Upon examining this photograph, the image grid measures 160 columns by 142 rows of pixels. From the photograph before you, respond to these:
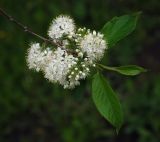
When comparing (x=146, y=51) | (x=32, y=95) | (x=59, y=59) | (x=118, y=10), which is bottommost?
(x=59, y=59)

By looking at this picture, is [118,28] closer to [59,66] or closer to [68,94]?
[59,66]

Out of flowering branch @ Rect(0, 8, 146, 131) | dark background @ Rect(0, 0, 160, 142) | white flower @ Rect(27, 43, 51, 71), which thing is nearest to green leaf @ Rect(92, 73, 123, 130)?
flowering branch @ Rect(0, 8, 146, 131)

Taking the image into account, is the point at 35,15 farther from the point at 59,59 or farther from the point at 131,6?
the point at 59,59

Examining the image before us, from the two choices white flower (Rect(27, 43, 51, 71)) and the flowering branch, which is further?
white flower (Rect(27, 43, 51, 71))

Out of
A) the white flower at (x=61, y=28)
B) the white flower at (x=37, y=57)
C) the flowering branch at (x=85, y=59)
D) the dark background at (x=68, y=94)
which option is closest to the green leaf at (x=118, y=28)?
the flowering branch at (x=85, y=59)

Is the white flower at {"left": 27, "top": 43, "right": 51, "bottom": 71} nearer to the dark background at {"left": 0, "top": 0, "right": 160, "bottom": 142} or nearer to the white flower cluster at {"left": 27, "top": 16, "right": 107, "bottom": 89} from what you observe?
the white flower cluster at {"left": 27, "top": 16, "right": 107, "bottom": 89}

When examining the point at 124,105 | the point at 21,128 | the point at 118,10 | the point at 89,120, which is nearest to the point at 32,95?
the point at 21,128

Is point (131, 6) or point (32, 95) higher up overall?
point (131, 6)
